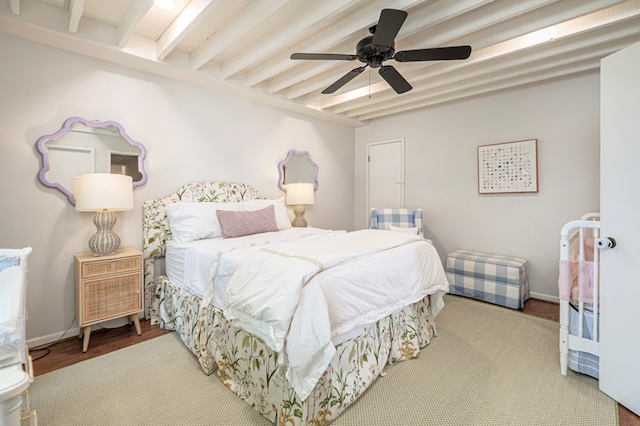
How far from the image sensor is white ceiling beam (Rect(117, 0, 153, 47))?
2091mm

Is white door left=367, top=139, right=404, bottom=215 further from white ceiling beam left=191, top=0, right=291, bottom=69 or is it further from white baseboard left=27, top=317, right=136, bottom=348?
white baseboard left=27, top=317, right=136, bottom=348

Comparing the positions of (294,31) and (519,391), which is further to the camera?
(294,31)

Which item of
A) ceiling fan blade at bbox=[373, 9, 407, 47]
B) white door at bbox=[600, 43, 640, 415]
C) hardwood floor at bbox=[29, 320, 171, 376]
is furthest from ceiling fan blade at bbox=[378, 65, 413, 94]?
hardwood floor at bbox=[29, 320, 171, 376]

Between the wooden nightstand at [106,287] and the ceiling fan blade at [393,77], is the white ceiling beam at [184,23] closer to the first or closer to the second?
the ceiling fan blade at [393,77]

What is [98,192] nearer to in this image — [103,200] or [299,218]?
[103,200]

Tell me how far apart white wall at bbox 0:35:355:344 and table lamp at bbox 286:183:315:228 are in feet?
0.80

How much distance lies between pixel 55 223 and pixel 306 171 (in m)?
2.93

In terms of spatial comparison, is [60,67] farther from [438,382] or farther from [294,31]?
[438,382]

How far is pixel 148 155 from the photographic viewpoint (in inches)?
118

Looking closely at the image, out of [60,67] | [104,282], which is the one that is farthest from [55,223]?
[60,67]

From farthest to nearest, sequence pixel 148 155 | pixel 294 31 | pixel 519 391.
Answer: pixel 148 155 → pixel 294 31 → pixel 519 391

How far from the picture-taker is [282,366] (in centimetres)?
154

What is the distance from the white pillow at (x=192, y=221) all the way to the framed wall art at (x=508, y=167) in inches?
132

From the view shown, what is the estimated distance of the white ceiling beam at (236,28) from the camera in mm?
2108
